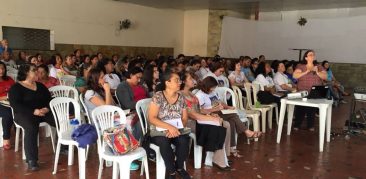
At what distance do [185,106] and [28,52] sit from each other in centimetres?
650

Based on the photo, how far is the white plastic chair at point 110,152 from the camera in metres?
2.74

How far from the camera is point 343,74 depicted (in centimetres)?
1148

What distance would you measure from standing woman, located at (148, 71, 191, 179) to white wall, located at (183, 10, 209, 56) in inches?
388

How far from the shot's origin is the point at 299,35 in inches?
462

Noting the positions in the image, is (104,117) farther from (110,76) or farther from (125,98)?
(110,76)

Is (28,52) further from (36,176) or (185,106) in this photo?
(185,106)

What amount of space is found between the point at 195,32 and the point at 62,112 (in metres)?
10.0

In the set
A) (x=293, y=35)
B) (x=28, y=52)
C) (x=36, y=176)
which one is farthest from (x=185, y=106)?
(x=293, y=35)

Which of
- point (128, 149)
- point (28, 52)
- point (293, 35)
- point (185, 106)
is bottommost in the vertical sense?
point (128, 149)

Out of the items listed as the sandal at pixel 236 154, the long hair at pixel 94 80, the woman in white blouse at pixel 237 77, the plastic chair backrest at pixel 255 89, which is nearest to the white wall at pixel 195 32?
the woman in white blouse at pixel 237 77

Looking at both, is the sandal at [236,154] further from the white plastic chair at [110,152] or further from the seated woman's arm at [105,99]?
the seated woman's arm at [105,99]

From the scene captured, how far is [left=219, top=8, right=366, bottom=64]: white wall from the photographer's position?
10.9 m

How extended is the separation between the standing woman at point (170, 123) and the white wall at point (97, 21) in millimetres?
6261

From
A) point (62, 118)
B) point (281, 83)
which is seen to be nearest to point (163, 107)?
point (62, 118)
